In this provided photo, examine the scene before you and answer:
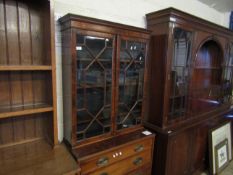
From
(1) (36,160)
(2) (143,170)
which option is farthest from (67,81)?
(2) (143,170)

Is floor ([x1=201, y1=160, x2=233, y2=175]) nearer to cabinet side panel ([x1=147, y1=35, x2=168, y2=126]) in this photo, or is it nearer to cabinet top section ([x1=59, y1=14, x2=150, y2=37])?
cabinet side panel ([x1=147, y1=35, x2=168, y2=126])

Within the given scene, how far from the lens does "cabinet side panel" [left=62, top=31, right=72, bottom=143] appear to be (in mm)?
1350

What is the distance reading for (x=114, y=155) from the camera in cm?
150

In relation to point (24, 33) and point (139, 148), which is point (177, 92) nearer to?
point (139, 148)

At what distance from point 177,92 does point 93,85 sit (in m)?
1.08

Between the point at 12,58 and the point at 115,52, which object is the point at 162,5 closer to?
the point at 115,52

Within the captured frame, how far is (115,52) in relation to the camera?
5.03 feet

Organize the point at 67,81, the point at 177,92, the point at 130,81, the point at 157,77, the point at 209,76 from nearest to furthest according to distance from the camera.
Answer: the point at 67,81
the point at 130,81
the point at 157,77
the point at 177,92
the point at 209,76

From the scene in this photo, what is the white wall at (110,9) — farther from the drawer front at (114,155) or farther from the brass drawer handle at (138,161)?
the brass drawer handle at (138,161)

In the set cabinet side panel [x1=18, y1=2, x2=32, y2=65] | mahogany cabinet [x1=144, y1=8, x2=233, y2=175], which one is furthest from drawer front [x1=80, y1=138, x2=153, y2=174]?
cabinet side panel [x1=18, y1=2, x2=32, y2=65]

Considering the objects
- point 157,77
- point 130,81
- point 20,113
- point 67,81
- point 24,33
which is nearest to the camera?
point 20,113

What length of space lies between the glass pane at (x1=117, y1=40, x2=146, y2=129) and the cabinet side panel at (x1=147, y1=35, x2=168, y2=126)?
0.63 feet

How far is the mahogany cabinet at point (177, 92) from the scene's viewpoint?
70.9 inches

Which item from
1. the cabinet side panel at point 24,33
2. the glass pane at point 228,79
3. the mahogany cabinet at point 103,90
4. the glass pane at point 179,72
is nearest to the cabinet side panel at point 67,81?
the mahogany cabinet at point 103,90
